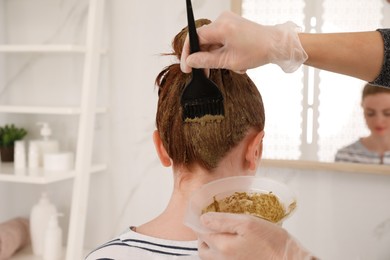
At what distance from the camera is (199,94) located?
3.23ft

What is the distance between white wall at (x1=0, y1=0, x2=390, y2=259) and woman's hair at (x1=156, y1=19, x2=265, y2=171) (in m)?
0.96

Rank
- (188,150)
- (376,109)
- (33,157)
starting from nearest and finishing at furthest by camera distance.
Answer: (188,150) < (376,109) < (33,157)

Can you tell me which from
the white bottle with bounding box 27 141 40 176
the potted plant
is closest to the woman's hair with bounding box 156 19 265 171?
the white bottle with bounding box 27 141 40 176

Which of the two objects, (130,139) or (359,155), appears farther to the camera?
(130,139)

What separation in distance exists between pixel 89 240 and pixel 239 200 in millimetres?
1547

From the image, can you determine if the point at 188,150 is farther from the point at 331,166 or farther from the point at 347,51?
the point at 331,166

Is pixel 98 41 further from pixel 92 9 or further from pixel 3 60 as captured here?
pixel 3 60

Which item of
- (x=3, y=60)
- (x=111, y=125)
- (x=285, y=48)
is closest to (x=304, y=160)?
(x=111, y=125)

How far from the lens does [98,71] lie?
218cm

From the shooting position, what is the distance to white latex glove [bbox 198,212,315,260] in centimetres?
85

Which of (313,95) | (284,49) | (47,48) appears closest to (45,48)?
(47,48)

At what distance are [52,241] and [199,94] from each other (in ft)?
4.50

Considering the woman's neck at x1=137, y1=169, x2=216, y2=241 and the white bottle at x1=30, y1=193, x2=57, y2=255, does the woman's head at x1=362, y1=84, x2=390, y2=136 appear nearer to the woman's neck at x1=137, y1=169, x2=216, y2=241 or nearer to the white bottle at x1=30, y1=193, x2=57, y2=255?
the woman's neck at x1=137, y1=169, x2=216, y2=241

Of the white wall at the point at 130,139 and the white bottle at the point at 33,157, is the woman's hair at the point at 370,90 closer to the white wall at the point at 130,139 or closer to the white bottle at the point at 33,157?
the white wall at the point at 130,139
